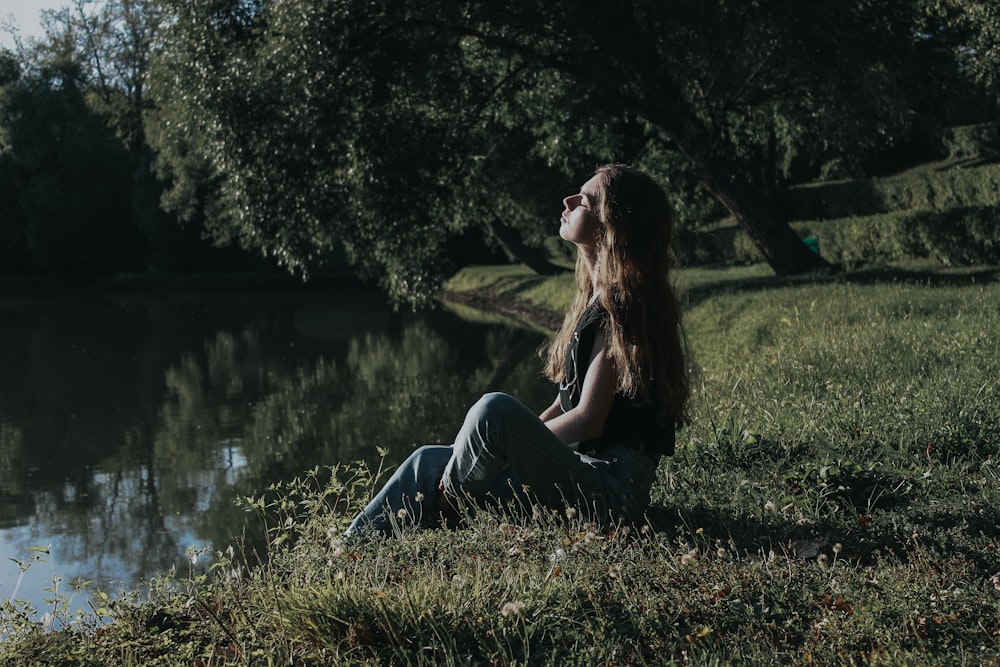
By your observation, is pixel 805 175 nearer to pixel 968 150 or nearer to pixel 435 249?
pixel 968 150

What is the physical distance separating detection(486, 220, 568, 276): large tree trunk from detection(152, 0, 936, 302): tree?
44.3 ft

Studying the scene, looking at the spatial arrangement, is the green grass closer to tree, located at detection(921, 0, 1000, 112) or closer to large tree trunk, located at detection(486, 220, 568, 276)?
tree, located at detection(921, 0, 1000, 112)

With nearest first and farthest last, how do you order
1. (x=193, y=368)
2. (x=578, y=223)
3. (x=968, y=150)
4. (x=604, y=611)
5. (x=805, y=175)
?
(x=604, y=611), (x=578, y=223), (x=193, y=368), (x=968, y=150), (x=805, y=175)

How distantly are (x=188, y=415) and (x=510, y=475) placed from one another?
9666 millimetres

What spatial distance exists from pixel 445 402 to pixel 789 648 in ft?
33.0

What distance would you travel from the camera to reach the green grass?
9.90 feet

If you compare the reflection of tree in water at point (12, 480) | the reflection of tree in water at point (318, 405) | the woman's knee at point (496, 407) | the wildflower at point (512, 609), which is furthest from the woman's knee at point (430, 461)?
the reflection of tree in water at point (12, 480)

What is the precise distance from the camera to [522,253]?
32281 millimetres

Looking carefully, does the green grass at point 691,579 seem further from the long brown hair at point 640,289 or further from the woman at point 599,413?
the long brown hair at point 640,289

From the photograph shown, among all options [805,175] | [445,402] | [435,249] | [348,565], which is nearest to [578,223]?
[348,565]

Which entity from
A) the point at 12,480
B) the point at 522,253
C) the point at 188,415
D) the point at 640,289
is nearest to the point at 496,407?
the point at 640,289

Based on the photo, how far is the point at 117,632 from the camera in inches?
134

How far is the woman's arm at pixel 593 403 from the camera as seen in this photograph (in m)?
4.07

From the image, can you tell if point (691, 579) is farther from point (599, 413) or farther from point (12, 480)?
point (12, 480)
